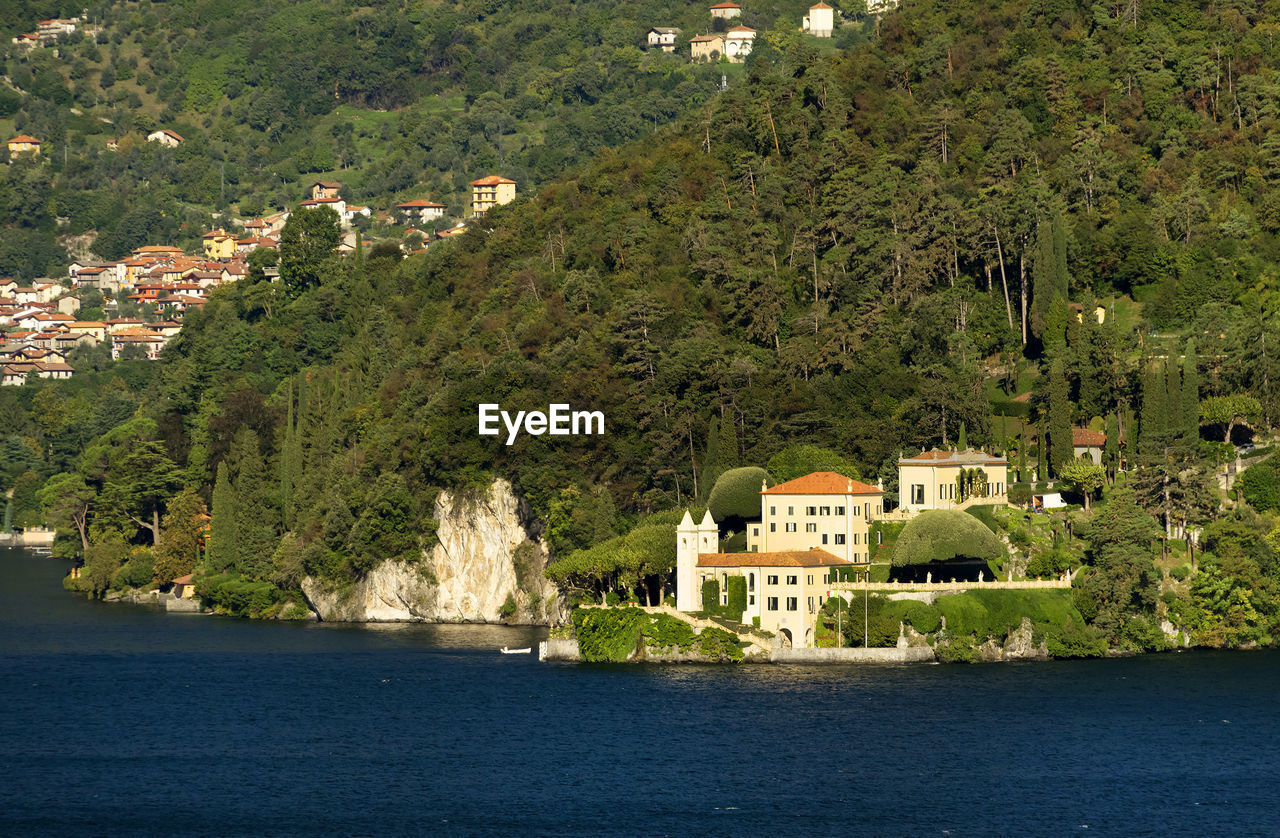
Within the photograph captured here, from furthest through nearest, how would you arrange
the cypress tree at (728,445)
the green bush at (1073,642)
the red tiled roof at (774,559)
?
the cypress tree at (728,445), the red tiled roof at (774,559), the green bush at (1073,642)

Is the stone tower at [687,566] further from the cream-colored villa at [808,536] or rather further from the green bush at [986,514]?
the green bush at [986,514]

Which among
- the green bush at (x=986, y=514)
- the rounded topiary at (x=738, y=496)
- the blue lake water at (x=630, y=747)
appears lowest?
the blue lake water at (x=630, y=747)

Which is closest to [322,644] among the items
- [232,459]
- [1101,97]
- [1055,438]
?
[232,459]

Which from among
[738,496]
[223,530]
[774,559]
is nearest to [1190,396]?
[738,496]

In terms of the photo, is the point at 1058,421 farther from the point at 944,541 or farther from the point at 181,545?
the point at 181,545

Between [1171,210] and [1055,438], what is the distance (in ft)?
96.9

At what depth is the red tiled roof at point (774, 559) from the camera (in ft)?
390

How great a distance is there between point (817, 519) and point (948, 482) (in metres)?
10.6

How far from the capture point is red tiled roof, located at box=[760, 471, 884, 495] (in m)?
124

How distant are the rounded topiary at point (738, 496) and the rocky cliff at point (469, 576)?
1791cm

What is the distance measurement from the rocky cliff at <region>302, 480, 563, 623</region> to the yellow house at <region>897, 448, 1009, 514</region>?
86.2 feet

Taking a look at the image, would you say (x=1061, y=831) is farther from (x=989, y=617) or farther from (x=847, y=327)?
(x=847, y=327)

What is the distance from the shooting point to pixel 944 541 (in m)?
118

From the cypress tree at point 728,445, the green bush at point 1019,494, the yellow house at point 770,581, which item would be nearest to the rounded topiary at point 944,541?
the yellow house at point 770,581
